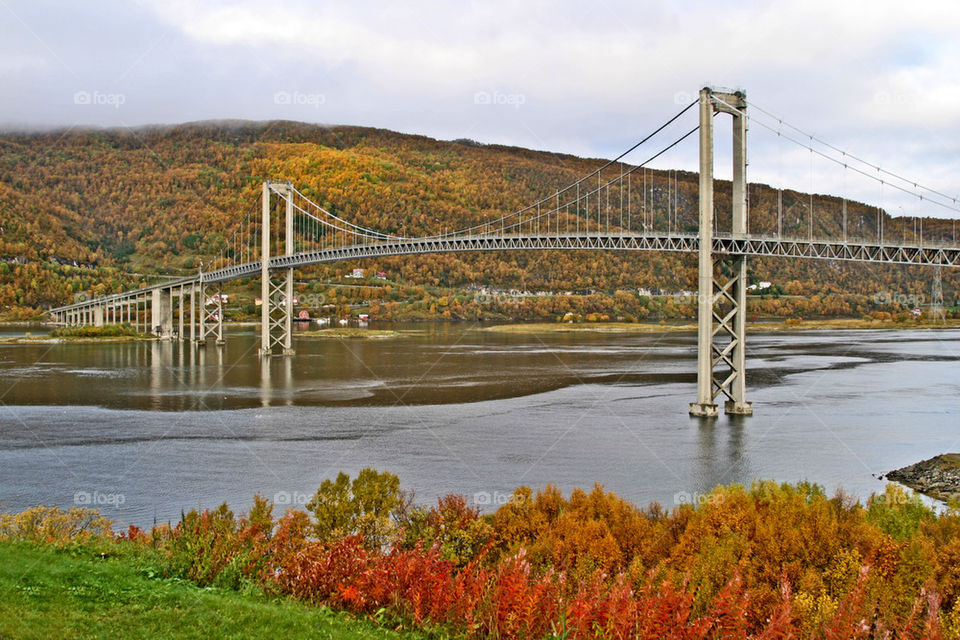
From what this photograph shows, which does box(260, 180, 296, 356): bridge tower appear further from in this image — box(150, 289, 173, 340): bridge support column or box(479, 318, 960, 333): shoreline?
box(479, 318, 960, 333): shoreline

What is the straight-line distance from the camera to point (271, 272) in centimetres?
6412

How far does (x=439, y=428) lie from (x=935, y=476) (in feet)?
42.0

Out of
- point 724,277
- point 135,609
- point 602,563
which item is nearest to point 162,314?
point 724,277

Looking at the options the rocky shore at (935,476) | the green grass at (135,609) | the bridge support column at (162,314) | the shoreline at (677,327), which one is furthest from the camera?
the shoreline at (677,327)

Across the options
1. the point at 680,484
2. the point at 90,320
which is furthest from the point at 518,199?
the point at 680,484

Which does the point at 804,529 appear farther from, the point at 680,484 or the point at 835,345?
the point at 835,345

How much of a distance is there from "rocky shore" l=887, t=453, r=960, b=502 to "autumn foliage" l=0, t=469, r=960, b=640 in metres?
4.37

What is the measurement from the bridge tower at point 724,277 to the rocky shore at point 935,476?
6389 mm

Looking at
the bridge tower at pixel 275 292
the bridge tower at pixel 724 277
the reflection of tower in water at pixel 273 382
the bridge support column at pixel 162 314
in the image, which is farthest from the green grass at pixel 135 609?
the bridge support column at pixel 162 314

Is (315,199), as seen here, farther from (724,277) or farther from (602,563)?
(602,563)

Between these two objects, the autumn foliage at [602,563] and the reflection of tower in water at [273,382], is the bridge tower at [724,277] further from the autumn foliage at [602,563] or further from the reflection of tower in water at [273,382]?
the reflection of tower in water at [273,382]

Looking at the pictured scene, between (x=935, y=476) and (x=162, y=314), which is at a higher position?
(x=162, y=314)

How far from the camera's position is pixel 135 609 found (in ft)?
21.0

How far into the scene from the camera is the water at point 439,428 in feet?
54.6
